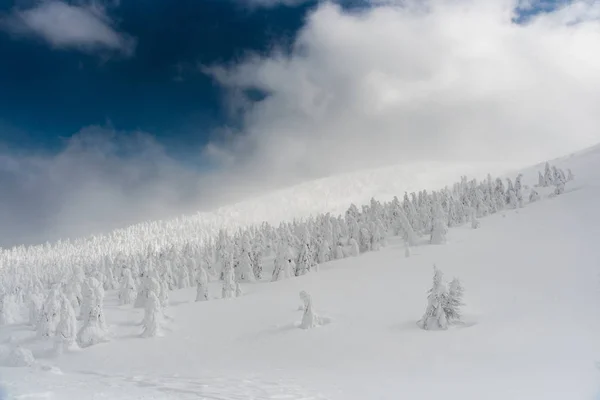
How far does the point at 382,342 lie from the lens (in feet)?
88.1

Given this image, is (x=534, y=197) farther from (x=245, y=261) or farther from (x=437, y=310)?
(x=437, y=310)

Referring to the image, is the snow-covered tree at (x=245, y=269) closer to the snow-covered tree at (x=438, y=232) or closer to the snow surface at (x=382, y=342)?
the snow surface at (x=382, y=342)

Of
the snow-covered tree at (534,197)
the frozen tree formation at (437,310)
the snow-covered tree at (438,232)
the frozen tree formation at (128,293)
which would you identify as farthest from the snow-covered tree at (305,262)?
the snow-covered tree at (534,197)

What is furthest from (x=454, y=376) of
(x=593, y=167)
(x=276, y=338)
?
(x=593, y=167)

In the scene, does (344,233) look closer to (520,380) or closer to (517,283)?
(517,283)

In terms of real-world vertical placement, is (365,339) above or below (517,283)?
below

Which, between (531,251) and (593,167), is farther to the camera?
(593,167)

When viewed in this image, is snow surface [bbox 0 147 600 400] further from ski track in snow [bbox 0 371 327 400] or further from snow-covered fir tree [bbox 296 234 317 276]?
snow-covered fir tree [bbox 296 234 317 276]

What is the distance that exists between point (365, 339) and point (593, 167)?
123161 mm

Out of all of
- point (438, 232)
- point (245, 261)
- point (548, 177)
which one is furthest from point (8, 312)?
point (548, 177)

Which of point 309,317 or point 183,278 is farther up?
point 183,278

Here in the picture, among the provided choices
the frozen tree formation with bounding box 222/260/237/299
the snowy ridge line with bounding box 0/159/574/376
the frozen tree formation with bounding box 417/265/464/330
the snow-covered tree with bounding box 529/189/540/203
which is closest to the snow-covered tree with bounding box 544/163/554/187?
the snowy ridge line with bounding box 0/159/574/376

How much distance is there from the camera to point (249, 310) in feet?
159

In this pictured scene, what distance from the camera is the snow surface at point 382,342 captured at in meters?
15.4
